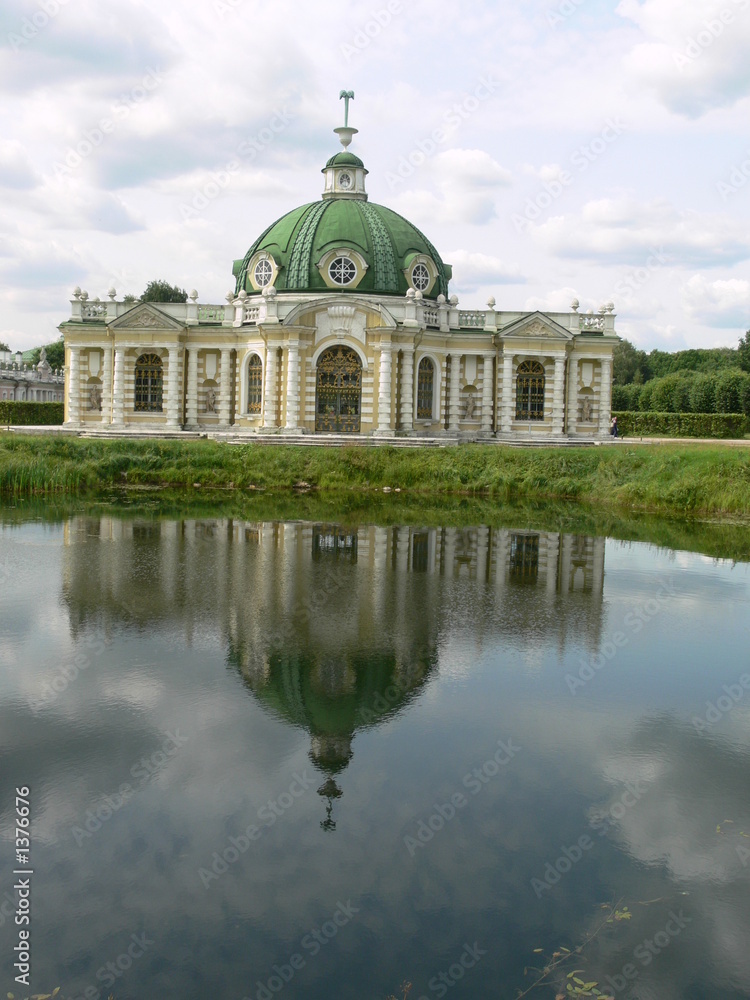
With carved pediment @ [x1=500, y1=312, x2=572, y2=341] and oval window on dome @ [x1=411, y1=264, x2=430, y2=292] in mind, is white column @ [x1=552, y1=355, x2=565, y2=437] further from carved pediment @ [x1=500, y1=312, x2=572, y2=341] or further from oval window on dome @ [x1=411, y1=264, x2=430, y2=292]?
oval window on dome @ [x1=411, y1=264, x2=430, y2=292]

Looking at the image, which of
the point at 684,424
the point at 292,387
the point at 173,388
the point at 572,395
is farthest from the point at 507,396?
the point at 684,424

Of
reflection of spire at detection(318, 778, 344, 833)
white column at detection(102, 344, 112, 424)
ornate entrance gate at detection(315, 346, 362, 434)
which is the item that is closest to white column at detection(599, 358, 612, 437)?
ornate entrance gate at detection(315, 346, 362, 434)

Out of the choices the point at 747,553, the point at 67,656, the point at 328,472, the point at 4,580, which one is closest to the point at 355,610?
the point at 67,656

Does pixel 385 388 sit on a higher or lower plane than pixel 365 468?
higher

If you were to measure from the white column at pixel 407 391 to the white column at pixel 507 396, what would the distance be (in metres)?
4.85

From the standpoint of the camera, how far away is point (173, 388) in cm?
4550

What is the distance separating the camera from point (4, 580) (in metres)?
18.2

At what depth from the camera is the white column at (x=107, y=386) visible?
45.7m

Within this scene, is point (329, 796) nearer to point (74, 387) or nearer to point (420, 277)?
point (420, 277)

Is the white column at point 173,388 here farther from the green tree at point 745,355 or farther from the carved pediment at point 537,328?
the green tree at point 745,355

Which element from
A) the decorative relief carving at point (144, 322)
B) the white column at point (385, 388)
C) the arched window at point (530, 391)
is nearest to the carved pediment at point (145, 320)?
the decorative relief carving at point (144, 322)

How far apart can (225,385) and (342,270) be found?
7.87 meters

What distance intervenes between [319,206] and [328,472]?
1695 cm

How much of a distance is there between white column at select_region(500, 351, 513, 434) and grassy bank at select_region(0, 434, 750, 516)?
26.7 ft
